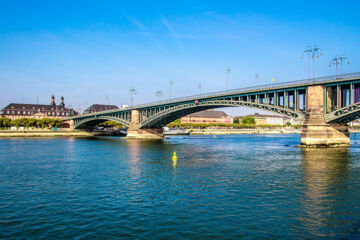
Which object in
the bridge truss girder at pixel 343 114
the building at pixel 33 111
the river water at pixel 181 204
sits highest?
the building at pixel 33 111

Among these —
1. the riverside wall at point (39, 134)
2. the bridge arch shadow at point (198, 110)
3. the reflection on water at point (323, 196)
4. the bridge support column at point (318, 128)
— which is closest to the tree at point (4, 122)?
the riverside wall at point (39, 134)

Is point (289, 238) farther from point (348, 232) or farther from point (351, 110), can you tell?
point (351, 110)

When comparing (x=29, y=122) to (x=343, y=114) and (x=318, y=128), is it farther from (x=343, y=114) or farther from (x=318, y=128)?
(x=343, y=114)

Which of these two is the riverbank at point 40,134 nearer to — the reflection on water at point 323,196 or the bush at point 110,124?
the bush at point 110,124

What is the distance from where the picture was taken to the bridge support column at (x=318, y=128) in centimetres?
5591

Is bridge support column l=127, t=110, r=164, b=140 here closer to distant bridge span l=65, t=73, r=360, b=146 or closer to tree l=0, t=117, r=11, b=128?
distant bridge span l=65, t=73, r=360, b=146

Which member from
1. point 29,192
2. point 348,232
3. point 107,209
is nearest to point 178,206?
point 107,209

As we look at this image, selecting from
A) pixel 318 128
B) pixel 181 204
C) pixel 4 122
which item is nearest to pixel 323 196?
pixel 181 204

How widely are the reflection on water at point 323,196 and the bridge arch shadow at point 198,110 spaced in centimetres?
2538

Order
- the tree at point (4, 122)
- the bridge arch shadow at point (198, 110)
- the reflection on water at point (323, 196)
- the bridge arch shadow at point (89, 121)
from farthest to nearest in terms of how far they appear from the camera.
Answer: the tree at point (4, 122) → the bridge arch shadow at point (89, 121) → the bridge arch shadow at point (198, 110) → the reflection on water at point (323, 196)

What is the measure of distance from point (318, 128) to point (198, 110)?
4048 centimetres

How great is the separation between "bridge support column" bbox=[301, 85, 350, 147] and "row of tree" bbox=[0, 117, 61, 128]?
120 metres

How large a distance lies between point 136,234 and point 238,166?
24.2m

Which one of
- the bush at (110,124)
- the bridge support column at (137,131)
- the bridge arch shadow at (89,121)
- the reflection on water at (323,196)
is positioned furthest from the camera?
the bush at (110,124)
